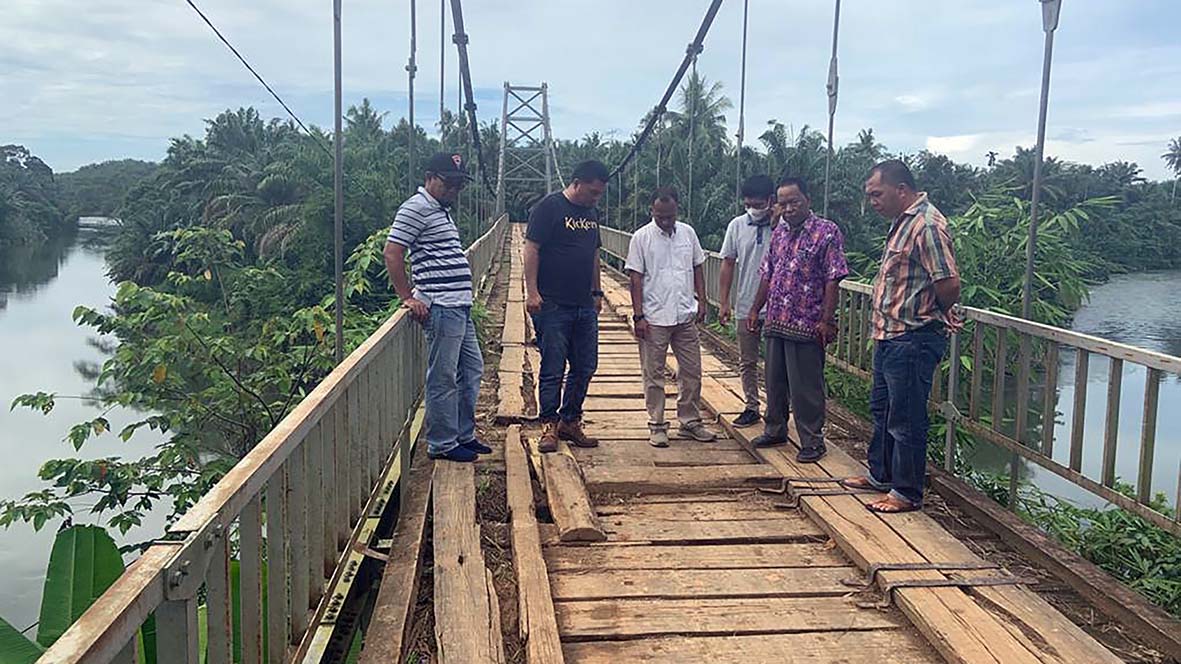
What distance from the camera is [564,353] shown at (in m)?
4.23

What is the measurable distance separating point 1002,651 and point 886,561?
59 cm

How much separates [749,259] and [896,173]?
1.31 metres

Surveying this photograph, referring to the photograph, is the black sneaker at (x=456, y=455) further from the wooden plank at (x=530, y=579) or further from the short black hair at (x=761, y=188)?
the short black hair at (x=761, y=188)

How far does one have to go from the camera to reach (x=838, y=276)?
3867 millimetres

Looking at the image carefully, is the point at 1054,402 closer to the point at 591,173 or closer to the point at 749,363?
the point at 749,363

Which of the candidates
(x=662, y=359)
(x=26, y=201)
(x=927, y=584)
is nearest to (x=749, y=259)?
(x=662, y=359)

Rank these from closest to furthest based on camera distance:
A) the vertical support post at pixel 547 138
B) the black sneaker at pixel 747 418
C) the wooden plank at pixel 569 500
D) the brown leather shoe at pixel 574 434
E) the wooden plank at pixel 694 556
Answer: the wooden plank at pixel 694 556 → the wooden plank at pixel 569 500 → the brown leather shoe at pixel 574 434 → the black sneaker at pixel 747 418 → the vertical support post at pixel 547 138

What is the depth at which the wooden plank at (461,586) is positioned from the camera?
2.42m

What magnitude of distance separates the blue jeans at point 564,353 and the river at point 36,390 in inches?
151

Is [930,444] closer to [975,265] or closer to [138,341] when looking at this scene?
[975,265]

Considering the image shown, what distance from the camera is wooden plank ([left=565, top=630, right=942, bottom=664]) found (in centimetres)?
243

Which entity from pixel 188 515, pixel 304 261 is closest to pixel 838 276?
pixel 188 515

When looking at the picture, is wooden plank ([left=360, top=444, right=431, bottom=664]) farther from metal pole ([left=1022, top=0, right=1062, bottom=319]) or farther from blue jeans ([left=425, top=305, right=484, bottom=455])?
metal pole ([left=1022, top=0, right=1062, bottom=319])

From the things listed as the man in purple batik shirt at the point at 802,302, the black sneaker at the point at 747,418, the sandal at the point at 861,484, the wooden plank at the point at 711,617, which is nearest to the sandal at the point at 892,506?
the sandal at the point at 861,484
